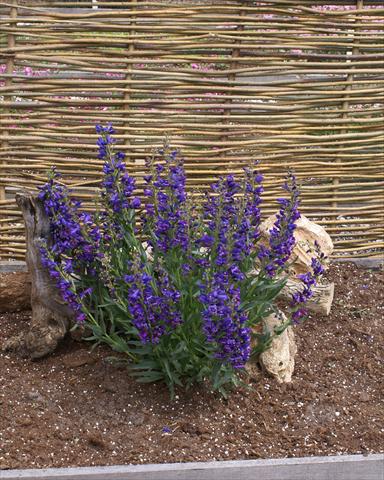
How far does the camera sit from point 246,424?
3.20 meters

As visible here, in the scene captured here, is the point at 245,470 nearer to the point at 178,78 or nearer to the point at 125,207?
the point at 125,207

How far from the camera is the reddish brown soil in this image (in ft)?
9.89

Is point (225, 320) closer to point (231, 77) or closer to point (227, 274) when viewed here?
point (227, 274)

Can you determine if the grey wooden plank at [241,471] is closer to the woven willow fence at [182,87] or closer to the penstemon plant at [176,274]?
the penstemon plant at [176,274]

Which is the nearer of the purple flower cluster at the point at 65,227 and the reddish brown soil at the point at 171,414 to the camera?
the reddish brown soil at the point at 171,414

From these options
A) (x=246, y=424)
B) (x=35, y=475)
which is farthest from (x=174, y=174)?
(x=35, y=475)

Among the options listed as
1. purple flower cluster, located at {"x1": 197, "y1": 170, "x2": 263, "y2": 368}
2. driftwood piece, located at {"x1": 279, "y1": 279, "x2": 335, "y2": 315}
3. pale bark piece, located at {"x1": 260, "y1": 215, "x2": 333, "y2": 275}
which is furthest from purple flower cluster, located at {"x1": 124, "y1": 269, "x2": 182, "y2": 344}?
pale bark piece, located at {"x1": 260, "y1": 215, "x2": 333, "y2": 275}

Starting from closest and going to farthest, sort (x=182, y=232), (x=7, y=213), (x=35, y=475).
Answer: (x=35, y=475) < (x=182, y=232) < (x=7, y=213)

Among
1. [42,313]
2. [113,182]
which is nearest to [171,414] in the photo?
[42,313]

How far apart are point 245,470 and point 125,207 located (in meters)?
1.09

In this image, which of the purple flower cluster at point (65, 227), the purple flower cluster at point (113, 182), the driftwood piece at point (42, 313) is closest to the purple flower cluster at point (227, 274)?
the purple flower cluster at point (113, 182)

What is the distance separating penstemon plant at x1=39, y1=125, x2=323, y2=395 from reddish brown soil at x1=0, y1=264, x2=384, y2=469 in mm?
120

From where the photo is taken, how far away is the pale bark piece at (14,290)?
3.98 meters

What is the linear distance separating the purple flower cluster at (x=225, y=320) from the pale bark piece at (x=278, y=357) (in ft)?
1.55
